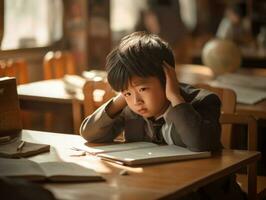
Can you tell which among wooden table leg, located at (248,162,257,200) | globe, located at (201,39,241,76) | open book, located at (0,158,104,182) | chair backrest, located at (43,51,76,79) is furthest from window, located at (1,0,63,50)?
open book, located at (0,158,104,182)

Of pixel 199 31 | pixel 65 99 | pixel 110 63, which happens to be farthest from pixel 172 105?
pixel 199 31

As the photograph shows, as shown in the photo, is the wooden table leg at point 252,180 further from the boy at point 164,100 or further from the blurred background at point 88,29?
the blurred background at point 88,29

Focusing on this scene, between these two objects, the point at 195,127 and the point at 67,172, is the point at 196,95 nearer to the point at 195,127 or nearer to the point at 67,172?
the point at 195,127

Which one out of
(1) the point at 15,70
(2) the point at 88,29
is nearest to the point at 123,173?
(1) the point at 15,70

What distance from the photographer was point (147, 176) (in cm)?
208

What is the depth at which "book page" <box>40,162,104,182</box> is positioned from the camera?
2.00m

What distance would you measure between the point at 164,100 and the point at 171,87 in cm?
9

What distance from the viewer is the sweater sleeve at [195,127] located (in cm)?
233

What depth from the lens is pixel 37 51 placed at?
574cm

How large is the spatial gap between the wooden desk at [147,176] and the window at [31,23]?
302 cm

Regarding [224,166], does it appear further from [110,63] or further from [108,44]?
[108,44]

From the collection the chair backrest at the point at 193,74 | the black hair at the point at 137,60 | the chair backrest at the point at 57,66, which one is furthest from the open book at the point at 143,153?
the chair backrest at the point at 57,66

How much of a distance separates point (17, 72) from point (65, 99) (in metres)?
0.87

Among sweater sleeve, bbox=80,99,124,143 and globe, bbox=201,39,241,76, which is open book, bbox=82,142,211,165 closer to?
sweater sleeve, bbox=80,99,124,143
